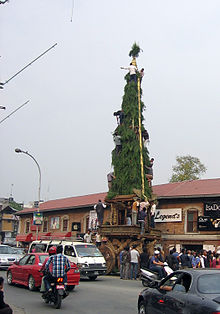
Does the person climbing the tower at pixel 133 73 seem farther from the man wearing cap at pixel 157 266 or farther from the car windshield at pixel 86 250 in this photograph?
the man wearing cap at pixel 157 266

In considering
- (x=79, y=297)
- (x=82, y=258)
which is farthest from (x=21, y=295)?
(x=82, y=258)

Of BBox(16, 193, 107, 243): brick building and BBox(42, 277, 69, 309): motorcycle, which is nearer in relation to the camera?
BBox(42, 277, 69, 309): motorcycle

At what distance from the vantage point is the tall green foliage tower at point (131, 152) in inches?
1241

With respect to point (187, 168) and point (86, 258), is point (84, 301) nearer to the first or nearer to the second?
point (86, 258)

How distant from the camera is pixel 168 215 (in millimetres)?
33438

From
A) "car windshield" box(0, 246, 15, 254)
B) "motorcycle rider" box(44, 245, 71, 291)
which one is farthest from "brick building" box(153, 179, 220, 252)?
"motorcycle rider" box(44, 245, 71, 291)

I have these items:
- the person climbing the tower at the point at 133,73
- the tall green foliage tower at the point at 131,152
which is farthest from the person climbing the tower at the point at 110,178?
the person climbing the tower at the point at 133,73

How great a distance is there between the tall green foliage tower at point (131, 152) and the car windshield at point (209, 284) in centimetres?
2288

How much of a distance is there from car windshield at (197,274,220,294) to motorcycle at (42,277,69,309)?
520 cm

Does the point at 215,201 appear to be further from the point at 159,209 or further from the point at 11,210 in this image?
the point at 11,210

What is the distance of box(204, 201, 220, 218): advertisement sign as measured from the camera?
3061 centimetres

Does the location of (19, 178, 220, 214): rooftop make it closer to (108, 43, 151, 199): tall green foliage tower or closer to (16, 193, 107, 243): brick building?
(16, 193, 107, 243): brick building

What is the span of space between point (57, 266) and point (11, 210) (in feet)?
215

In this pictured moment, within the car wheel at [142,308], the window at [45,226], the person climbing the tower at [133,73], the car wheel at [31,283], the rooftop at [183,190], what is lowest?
the car wheel at [31,283]
